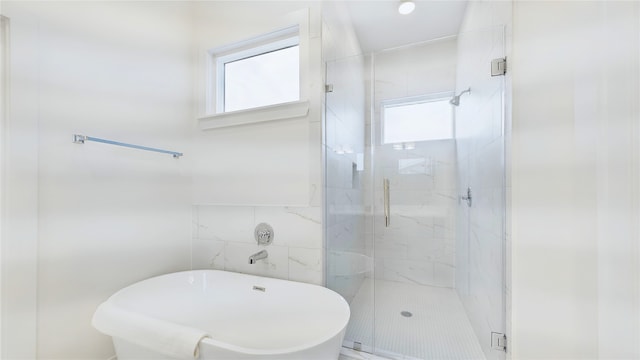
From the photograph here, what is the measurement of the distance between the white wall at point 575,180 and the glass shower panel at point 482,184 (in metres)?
0.14

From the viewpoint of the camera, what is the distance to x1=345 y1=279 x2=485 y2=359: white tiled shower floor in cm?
141

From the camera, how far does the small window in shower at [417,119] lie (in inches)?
75.1

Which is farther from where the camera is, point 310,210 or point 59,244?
point 310,210

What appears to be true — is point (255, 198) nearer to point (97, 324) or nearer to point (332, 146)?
point (332, 146)

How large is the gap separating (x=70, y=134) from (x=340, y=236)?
161 centimetres

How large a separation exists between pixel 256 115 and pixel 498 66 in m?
1.40

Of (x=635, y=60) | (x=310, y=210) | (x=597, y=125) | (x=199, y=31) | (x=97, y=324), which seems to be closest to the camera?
(x=635, y=60)

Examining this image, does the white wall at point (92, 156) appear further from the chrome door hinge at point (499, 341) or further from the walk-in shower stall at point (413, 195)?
the chrome door hinge at point (499, 341)

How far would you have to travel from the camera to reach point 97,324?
3.42 feet

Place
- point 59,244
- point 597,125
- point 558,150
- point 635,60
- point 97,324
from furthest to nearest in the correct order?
point 59,244 → point 97,324 → point 558,150 → point 597,125 → point 635,60

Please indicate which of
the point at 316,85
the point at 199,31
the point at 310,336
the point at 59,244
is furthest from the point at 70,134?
the point at 310,336

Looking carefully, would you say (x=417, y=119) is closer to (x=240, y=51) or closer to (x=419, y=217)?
(x=419, y=217)

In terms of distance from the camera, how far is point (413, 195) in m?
2.02

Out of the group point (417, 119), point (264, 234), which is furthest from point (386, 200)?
point (264, 234)
